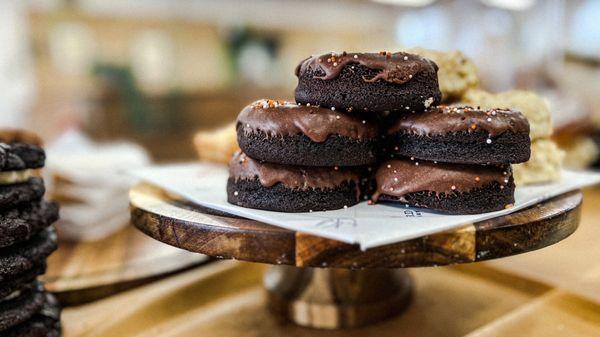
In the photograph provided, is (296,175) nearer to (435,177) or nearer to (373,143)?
(373,143)

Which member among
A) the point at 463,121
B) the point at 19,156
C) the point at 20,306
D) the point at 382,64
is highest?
the point at 382,64

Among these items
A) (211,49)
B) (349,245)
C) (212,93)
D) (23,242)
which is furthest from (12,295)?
(211,49)

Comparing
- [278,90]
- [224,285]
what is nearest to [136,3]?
[278,90]

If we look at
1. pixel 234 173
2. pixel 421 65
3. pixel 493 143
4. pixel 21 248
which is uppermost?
pixel 421 65

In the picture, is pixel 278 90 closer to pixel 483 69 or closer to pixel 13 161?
pixel 483 69

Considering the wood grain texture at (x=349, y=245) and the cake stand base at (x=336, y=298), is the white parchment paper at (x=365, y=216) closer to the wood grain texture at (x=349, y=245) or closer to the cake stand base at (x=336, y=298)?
the wood grain texture at (x=349, y=245)

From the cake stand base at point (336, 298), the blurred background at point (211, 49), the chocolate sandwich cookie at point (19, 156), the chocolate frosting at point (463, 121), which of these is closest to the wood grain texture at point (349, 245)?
the chocolate frosting at point (463, 121)

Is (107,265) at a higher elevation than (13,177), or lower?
lower
